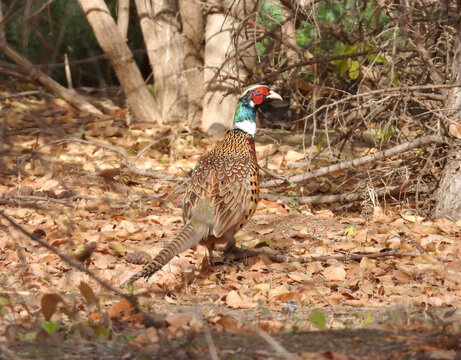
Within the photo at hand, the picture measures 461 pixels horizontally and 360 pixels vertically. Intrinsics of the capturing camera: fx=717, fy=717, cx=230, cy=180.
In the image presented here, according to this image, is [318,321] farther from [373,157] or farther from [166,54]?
[166,54]

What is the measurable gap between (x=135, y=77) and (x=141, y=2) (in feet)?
3.06

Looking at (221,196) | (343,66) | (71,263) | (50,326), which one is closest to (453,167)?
(343,66)

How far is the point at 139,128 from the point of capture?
8977 millimetres

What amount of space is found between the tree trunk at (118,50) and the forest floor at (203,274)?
1.99 ft

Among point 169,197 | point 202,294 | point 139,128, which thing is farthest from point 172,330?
point 139,128

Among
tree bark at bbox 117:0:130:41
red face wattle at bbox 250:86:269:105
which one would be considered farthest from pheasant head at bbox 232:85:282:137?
tree bark at bbox 117:0:130:41

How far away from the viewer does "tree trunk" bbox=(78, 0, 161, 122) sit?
342 inches

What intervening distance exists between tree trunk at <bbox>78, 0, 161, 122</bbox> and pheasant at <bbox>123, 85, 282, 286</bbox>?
3.11 m

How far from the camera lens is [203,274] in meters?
5.28

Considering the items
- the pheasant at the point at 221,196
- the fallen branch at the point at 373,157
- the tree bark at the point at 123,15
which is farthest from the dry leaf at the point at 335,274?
the tree bark at the point at 123,15

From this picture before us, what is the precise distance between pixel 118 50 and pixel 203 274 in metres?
4.29

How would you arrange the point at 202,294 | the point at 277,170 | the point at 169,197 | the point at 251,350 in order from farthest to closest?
the point at 277,170
the point at 169,197
the point at 202,294
the point at 251,350

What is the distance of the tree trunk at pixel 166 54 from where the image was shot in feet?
29.5

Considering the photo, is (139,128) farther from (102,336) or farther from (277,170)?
(102,336)
